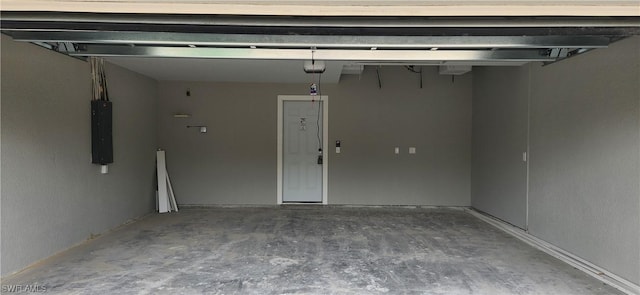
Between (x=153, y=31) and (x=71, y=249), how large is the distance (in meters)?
2.72

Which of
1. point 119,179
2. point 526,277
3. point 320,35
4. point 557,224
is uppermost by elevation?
point 320,35

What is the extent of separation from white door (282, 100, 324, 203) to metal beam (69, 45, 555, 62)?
3.03 meters

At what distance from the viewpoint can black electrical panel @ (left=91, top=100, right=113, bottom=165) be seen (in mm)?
4332

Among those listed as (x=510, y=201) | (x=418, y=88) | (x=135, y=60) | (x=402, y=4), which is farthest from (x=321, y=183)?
(x=402, y=4)

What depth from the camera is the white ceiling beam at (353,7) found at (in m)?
2.17

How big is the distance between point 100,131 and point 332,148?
140 inches

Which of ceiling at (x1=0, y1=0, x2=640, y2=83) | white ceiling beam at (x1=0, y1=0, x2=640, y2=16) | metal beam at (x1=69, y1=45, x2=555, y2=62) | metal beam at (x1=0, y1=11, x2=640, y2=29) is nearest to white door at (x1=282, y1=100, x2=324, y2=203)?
metal beam at (x1=69, y1=45, x2=555, y2=62)

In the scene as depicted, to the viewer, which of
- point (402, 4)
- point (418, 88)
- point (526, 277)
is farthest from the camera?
point (418, 88)

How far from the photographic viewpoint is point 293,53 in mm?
3428

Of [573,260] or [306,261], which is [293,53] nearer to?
[306,261]

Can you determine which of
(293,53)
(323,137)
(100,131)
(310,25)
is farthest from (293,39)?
(323,137)

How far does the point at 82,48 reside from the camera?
3.48 meters

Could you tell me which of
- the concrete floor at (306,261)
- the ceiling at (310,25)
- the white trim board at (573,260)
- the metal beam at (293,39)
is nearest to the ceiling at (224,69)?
the ceiling at (310,25)

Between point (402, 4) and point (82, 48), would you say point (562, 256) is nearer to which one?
point (402, 4)
